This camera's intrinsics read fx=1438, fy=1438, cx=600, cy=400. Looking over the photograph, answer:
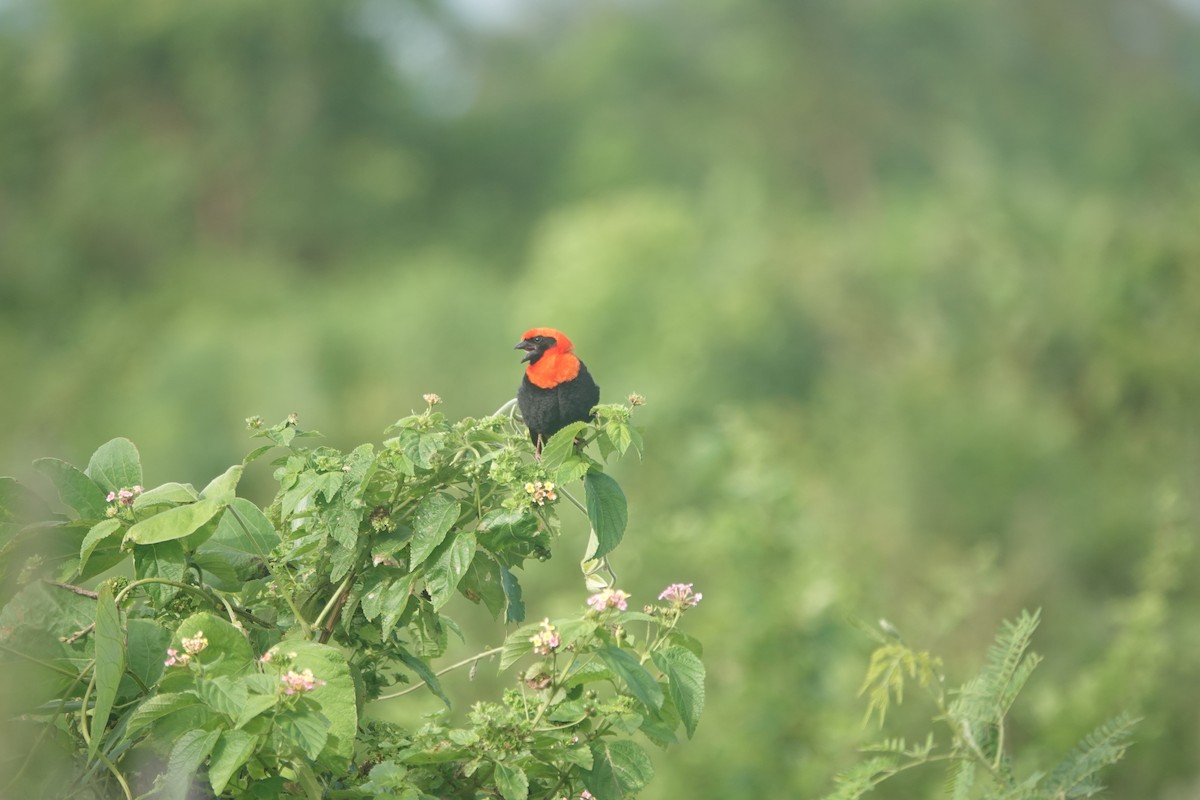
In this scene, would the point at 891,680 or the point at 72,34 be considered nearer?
the point at 891,680

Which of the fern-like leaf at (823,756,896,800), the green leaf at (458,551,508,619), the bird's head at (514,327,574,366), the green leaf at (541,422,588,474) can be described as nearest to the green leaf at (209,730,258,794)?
the green leaf at (458,551,508,619)

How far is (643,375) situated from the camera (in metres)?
34.7

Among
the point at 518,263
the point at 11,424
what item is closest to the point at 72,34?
the point at 518,263

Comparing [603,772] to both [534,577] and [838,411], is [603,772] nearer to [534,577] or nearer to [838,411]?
[534,577]

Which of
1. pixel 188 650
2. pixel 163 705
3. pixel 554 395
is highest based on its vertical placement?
pixel 554 395

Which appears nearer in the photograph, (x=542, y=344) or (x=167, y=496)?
(x=167, y=496)

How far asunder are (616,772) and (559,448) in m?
0.75

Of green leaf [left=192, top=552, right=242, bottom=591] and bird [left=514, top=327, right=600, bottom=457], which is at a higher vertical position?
bird [left=514, top=327, right=600, bottom=457]

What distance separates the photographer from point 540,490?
3.22 meters

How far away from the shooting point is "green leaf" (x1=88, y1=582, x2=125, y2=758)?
9.89ft

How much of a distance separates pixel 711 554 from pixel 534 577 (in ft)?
28.9

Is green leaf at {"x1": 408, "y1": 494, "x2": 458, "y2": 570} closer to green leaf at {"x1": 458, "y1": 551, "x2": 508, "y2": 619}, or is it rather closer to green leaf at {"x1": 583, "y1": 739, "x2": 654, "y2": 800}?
green leaf at {"x1": 458, "y1": 551, "x2": 508, "y2": 619}

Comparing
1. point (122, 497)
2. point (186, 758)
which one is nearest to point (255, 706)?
point (186, 758)

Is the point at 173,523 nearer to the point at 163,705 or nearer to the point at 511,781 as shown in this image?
the point at 163,705
